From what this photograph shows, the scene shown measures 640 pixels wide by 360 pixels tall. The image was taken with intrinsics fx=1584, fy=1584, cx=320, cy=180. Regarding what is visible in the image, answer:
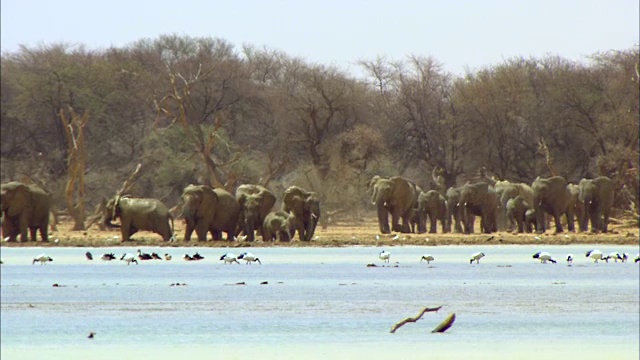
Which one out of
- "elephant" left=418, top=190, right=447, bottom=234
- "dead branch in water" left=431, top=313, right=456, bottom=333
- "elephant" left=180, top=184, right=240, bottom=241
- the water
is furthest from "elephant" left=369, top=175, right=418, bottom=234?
"dead branch in water" left=431, top=313, right=456, bottom=333

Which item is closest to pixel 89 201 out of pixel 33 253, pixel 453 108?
pixel 453 108

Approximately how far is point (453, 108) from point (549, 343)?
154 ft

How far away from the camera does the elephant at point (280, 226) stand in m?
42.6

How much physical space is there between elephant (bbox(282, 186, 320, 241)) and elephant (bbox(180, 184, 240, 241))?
61.8 inches

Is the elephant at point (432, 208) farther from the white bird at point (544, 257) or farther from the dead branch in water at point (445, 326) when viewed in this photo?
the dead branch in water at point (445, 326)

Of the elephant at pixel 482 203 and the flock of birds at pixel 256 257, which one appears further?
the elephant at pixel 482 203

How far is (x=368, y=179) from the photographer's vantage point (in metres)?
60.5

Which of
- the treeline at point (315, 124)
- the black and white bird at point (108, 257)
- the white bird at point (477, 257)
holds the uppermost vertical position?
→ the treeline at point (315, 124)

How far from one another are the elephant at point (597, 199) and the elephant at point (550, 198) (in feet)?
1.88

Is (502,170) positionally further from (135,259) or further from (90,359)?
(90,359)

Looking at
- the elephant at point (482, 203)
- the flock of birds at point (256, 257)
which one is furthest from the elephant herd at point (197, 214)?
the elephant at point (482, 203)

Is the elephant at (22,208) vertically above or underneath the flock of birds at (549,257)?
above

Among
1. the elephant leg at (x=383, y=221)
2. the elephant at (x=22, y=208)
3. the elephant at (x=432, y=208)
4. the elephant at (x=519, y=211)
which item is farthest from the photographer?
the elephant at (x=432, y=208)

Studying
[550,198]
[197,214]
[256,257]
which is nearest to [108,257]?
[256,257]
